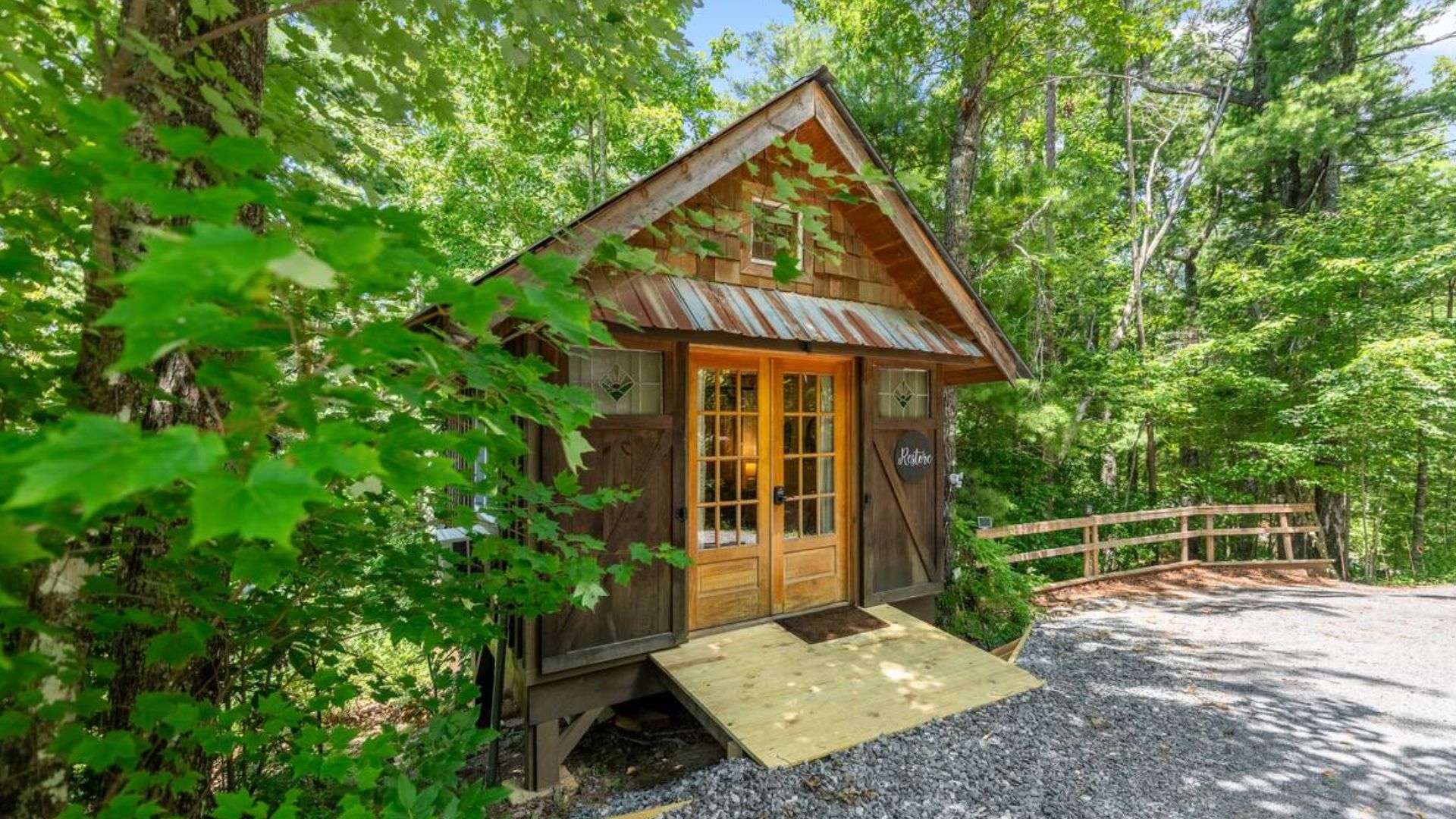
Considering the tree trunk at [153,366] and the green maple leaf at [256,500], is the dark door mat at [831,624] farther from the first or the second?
the green maple leaf at [256,500]

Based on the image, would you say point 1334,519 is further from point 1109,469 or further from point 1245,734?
point 1245,734

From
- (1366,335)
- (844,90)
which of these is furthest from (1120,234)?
(844,90)

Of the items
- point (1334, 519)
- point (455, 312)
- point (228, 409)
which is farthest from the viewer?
point (1334, 519)

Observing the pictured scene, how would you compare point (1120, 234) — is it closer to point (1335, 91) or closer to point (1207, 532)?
point (1335, 91)

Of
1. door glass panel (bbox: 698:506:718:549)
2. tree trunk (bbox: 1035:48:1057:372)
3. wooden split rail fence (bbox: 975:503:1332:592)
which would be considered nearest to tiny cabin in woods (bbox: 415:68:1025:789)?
→ door glass panel (bbox: 698:506:718:549)

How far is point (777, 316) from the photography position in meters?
4.10

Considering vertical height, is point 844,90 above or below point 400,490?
above

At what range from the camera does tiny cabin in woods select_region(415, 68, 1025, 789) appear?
362cm

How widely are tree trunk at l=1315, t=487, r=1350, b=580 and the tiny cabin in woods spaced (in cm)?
939

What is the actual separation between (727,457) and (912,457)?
5.92ft

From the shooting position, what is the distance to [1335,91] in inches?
380

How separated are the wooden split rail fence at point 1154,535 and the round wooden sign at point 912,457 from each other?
6.67ft

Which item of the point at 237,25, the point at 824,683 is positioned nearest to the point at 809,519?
Answer: the point at 824,683

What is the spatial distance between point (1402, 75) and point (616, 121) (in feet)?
44.5
